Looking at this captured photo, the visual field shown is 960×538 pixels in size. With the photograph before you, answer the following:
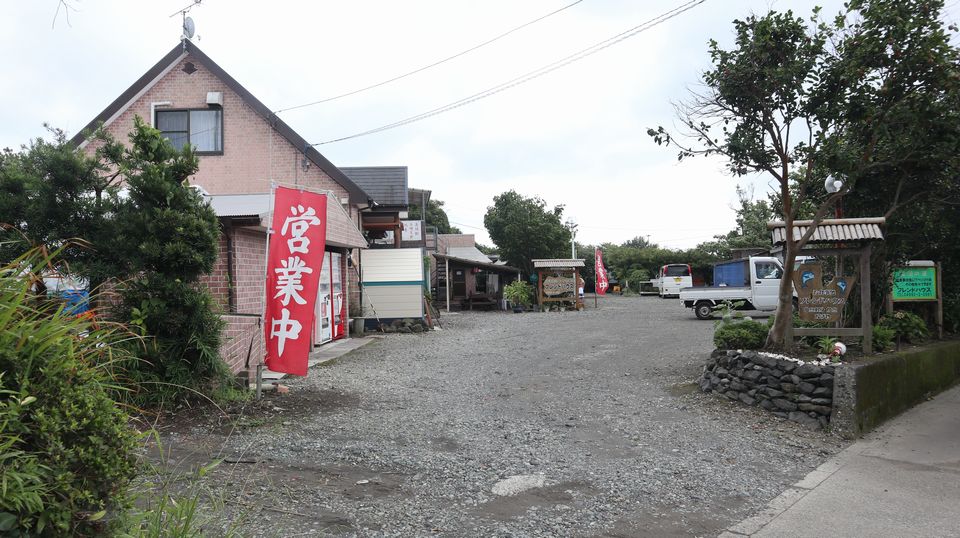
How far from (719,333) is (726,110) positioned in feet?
10.3

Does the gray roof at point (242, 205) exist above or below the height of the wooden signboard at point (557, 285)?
above

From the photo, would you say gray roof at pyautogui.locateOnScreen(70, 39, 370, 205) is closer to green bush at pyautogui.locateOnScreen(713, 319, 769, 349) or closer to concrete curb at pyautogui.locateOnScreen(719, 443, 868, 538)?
green bush at pyautogui.locateOnScreen(713, 319, 769, 349)

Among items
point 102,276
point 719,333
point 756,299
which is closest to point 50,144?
point 102,276

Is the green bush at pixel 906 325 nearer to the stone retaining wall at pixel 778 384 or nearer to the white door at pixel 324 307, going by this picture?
the stone retaining wall at pixel 778 384

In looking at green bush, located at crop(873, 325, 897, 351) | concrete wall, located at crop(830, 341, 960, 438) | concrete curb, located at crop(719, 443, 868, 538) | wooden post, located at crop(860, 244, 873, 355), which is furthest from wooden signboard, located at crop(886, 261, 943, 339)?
concrete curb, located at crop(719, 443, 868, 538)

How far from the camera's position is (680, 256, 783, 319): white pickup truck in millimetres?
20547

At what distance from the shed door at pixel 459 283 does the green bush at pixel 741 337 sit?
1013 inches

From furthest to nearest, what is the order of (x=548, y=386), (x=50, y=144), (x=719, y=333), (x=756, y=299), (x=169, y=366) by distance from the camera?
(x=756, y=299), (x=548, y=386), (x=719, y=333), (x=50, y=144), (x=169, y=366)

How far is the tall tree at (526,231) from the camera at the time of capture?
35875mm

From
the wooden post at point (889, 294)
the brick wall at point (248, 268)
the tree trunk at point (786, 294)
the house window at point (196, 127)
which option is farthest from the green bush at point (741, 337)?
the house window at point (196, 127)

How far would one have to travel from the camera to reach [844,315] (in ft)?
31.4

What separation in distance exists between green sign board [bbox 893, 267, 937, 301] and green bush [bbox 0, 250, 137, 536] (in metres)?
11.7

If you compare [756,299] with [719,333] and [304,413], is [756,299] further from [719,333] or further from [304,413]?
[304,413]

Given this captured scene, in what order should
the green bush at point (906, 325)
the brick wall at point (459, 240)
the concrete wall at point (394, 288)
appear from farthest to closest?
1. the brick wall at point (459, 240)
2. the concrete wall at point (394, 288)
3. the green bush at point (906, 325)
